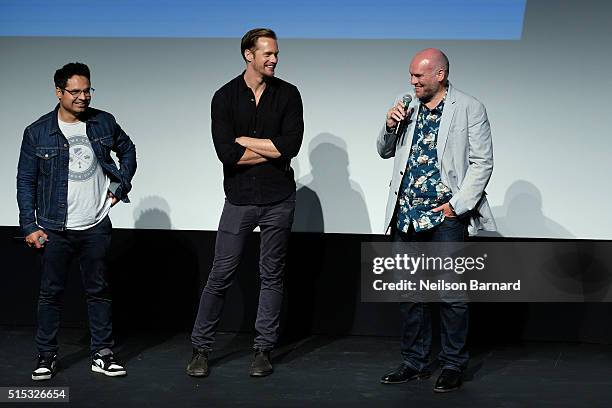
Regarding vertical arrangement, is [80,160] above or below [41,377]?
above

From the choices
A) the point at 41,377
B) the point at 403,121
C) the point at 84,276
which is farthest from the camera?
the point at 84,276

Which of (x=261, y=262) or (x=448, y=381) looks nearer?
(x=448, y=381)

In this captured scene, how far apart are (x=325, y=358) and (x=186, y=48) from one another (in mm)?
1765

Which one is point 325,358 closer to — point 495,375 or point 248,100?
point 495,375

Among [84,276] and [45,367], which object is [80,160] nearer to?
[84,276]

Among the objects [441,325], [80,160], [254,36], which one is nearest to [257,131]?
[254,36]

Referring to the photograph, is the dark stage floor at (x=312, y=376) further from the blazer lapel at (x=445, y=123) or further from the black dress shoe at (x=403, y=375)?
the blazer lapel at (x=445, y=123)

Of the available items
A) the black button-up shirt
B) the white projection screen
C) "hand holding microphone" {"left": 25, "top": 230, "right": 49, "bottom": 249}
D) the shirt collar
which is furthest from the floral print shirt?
"hand holding microphone" {"left": 25, "top": 230, "right": 49, "bottom": 249}

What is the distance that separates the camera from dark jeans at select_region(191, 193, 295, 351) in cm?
451

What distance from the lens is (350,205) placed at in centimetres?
530

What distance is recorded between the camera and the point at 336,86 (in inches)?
209

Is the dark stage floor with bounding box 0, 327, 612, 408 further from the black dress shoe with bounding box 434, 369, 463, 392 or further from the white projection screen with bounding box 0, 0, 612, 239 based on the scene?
the white projection screen with bounding box 0, 0, 612, 239

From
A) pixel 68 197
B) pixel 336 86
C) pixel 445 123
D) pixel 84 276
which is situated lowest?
pixel 84 276

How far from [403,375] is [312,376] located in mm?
408
